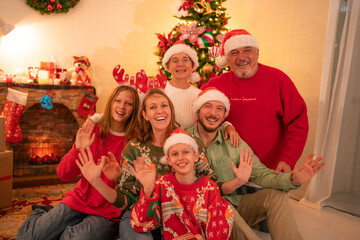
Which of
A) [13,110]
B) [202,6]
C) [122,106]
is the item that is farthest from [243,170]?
[13,110]

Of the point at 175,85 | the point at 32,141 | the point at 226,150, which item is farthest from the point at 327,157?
the point at 32,141

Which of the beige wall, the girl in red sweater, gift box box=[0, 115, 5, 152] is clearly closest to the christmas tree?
the beige wall

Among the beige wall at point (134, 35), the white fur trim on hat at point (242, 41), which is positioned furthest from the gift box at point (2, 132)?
the white fur trim on hat at point (242, 41)

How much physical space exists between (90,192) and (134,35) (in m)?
3.61

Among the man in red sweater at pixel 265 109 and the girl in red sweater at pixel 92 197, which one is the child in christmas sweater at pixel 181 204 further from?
the man in red sweater at pixel 265 109

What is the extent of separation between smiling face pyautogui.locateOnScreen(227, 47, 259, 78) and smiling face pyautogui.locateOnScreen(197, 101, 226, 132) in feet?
1.73

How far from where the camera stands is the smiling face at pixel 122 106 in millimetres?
1871

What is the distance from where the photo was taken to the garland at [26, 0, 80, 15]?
3.87m

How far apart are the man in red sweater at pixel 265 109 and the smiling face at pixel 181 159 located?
900mm

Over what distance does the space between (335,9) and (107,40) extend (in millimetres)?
3401

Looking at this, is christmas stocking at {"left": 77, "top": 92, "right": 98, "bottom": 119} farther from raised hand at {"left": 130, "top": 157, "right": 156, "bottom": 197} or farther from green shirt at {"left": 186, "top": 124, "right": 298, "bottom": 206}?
raised hand at {"left": 130, "top": 157, "right": 156, "bottom": 197}

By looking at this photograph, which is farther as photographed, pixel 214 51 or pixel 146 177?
pixel 214 51

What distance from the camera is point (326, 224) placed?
8.64ft

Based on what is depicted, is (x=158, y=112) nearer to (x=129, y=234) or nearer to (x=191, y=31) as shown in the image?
(x=129, y=234)
